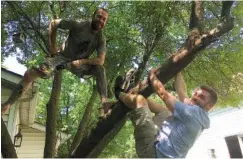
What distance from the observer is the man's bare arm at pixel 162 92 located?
3.15 meters

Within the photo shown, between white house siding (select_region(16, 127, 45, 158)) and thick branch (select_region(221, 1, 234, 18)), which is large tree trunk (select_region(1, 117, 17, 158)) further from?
white house siding (select_region(16, 127, 45, 158))

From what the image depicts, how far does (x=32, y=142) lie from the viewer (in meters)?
10.4

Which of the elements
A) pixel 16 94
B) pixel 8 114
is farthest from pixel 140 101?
pixel 8 114

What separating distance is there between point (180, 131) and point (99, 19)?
6.61 ft

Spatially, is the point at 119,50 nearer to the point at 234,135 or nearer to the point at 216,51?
the point at 216,51

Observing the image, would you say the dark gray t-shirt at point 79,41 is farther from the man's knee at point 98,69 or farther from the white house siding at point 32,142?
the white house siding at point 32,142

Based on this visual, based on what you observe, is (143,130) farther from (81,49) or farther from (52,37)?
(52,37)

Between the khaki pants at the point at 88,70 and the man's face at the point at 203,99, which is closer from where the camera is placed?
the man's face at the point at 203,99

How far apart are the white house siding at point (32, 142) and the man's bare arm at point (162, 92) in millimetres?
7809

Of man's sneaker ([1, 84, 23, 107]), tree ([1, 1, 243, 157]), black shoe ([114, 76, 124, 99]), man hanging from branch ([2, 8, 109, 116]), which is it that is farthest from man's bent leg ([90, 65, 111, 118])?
tree ([1, 1, 243, 157])

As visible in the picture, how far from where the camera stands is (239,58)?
22.1 feet

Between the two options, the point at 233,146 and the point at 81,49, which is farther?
the point at 233,146

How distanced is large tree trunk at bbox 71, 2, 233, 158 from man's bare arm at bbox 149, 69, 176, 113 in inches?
3.0

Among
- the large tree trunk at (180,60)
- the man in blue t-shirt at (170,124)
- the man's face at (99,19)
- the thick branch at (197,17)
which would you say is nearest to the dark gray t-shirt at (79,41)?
the man's face at (99,19)
